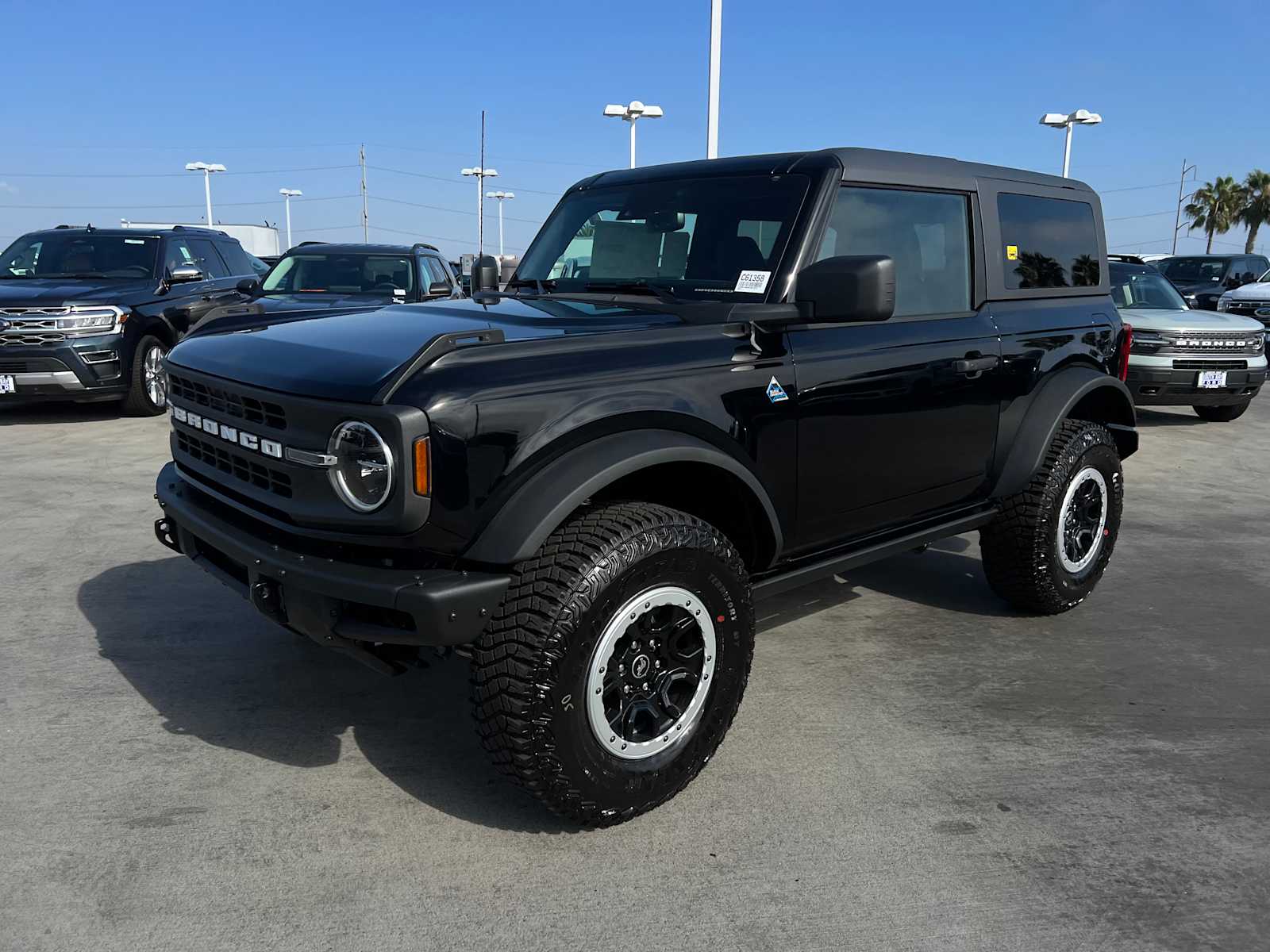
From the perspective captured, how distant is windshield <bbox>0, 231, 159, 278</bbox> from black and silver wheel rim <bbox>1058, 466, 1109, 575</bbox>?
931 cm

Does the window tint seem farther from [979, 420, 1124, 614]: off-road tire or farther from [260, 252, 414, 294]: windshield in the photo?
[260, 252, 414, 294]: windshield

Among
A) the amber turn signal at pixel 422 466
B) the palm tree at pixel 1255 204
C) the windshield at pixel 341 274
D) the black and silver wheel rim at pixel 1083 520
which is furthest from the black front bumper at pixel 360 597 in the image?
the palm tree at pixel 1255 204

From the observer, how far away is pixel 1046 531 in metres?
4.45

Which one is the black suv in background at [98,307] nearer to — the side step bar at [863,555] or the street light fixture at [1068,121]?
the side step bar at [863,555]

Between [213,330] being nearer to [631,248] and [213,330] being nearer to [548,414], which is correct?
[631,248]

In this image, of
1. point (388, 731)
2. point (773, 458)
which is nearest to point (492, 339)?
point (773, 458)

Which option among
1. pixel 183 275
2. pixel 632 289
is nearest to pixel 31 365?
pixel 183 275

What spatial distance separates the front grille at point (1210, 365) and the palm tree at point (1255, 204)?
46586 millimetres

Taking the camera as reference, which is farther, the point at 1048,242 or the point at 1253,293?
the point at 1253,293

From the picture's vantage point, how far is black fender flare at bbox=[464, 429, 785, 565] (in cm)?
259

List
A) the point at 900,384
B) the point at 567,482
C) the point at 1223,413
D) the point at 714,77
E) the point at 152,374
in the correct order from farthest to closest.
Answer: the point at 714,77 → the point at 1223,413 → the point at 152,374 → the point at 900,384 → the point at 567,482

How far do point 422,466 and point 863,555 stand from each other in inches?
74.1

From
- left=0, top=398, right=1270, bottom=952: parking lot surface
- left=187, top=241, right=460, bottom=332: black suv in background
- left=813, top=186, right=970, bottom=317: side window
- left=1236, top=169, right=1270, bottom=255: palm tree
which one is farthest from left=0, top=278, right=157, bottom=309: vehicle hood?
left=1236, top=169, right=1270, bottom=255: palm tree

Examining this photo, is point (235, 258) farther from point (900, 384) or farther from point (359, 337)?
point (900, 384)
